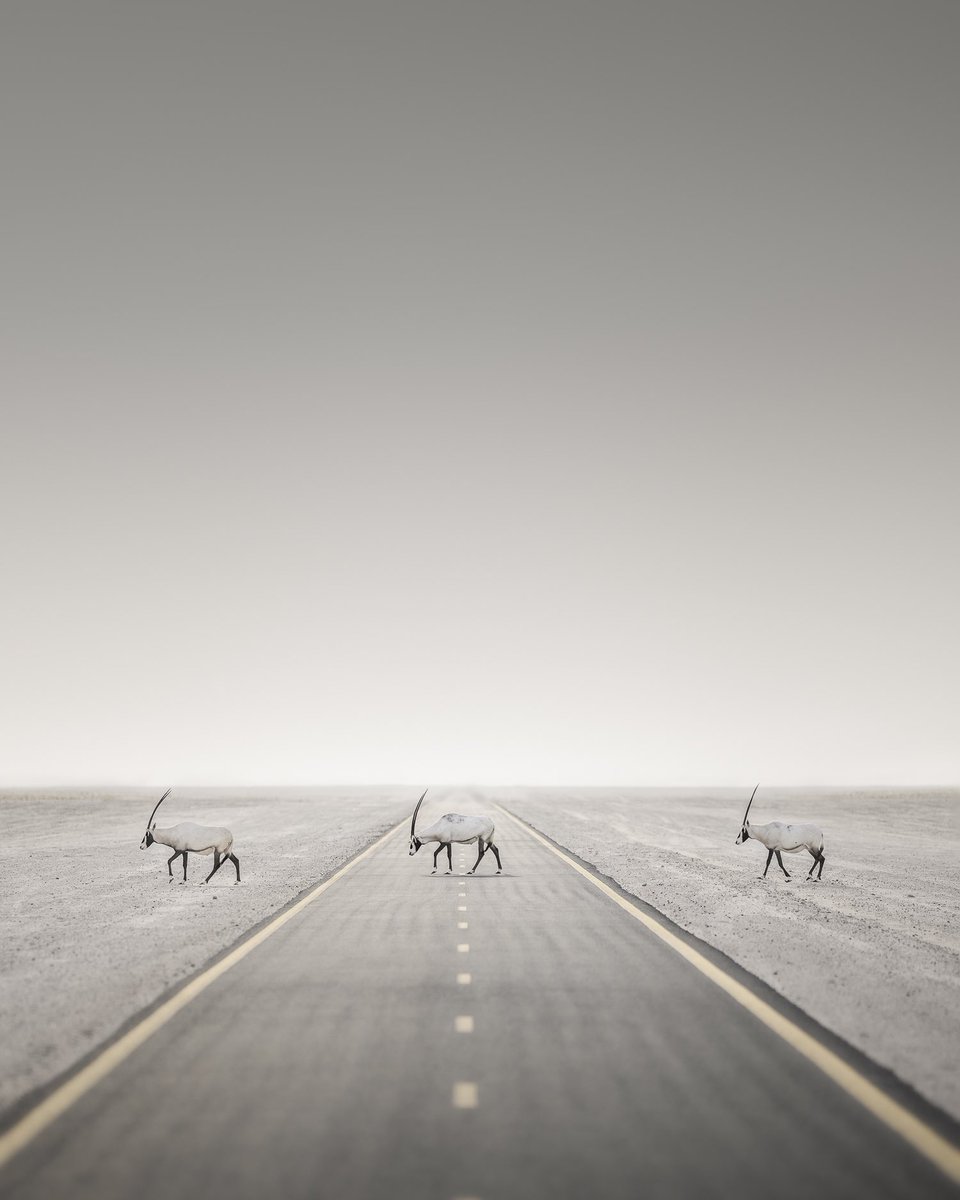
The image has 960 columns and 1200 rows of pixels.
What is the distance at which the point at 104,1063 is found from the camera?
22.5ft

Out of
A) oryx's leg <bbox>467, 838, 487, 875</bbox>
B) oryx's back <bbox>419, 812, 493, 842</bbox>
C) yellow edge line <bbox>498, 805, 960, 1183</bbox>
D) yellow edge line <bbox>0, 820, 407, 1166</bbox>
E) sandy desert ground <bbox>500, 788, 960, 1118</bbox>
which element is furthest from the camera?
oryx's back <bbox>419, 812, 493, 842</bbox>

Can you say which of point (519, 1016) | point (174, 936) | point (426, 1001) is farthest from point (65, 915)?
point (519, 1016)

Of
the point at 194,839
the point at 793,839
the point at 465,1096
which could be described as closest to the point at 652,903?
the point at 793,839

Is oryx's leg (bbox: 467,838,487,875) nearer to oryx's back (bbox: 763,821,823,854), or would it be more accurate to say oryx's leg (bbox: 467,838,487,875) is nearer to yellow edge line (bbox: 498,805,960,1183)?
oryx's back (bbox: 763,821,823,854)

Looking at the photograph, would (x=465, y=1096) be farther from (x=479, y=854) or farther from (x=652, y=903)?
(x=479, y=854)

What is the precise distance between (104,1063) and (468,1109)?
2873 mm

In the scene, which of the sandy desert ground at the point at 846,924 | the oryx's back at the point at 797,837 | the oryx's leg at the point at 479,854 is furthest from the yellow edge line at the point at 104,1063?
the oryx's back at the point at 797,837

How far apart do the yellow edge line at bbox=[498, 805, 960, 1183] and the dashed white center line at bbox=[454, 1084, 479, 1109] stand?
2.46 meters

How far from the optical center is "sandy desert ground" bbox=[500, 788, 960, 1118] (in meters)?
7.82

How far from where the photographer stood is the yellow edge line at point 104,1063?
5.46 m

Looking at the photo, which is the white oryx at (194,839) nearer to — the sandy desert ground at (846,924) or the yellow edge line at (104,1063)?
the sandy desert ground at (846,924)

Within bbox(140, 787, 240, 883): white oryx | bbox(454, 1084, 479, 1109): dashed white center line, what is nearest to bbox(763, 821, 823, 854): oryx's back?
A: bbox(140, 787, 240, 883): white oryx

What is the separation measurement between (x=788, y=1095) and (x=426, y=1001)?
3679mm

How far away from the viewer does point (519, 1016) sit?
8172mm
